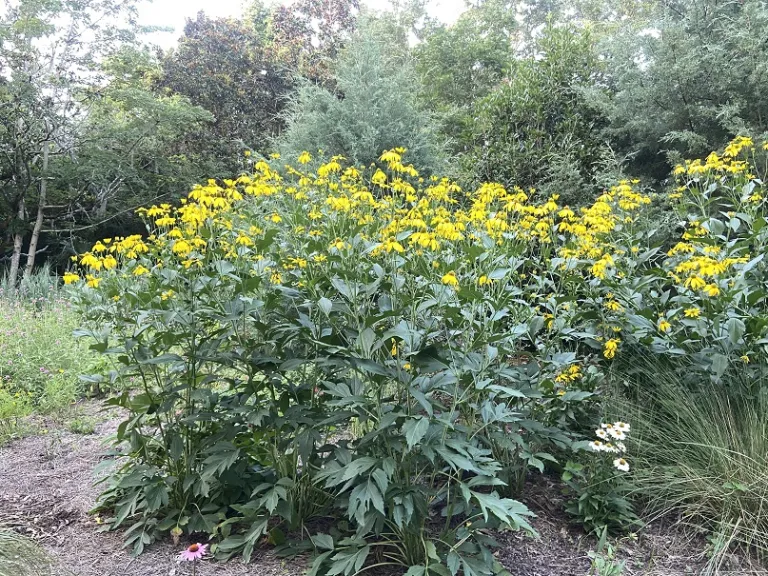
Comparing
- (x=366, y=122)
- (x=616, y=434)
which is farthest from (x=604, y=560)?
(x=366, y=122)

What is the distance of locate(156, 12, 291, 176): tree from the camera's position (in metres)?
11.6

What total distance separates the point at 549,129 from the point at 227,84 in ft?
27.5

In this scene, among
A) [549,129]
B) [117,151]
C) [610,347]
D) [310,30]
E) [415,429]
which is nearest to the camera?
[415,429]

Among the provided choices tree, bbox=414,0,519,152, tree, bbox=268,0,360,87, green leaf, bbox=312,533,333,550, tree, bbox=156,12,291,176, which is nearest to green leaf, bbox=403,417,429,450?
green leaf, bbox=312,533,333,550

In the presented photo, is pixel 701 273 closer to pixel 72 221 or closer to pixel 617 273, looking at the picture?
pixel 617 273

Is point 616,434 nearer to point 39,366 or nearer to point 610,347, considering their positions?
point 610,347

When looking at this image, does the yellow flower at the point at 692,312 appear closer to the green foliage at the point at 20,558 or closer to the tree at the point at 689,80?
the green foliage at the point at 20,558

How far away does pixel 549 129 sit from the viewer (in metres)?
5.53

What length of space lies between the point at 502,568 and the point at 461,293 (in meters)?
0.93

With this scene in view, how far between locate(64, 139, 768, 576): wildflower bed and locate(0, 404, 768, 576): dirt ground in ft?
0.29

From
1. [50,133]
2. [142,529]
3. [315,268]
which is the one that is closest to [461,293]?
[315,268]

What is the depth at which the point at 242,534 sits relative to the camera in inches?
83.8

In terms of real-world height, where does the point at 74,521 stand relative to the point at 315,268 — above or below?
below

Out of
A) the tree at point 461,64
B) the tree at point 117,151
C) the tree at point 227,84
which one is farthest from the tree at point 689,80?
the tree at point 227,84
